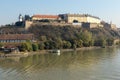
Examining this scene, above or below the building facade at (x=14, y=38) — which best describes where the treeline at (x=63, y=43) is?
below

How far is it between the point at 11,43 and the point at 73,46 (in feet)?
29.0

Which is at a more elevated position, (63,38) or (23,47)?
(63,38)

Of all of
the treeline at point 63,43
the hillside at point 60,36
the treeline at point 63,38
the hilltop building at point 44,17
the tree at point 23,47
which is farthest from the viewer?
the hilltop building at point 44,17

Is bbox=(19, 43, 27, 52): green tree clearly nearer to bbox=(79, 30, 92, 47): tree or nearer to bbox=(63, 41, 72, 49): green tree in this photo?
bbox=(63, 41, 72, 49): green tree

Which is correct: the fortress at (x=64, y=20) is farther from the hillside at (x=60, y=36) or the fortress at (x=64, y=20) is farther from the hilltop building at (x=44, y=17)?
the hillside at (x=60, y=36)

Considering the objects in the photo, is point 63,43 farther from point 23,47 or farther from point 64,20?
point 64,20

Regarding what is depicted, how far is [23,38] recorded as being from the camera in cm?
4116

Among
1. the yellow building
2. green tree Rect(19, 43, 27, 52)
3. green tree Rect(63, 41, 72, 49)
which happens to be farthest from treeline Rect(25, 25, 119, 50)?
the yellow building

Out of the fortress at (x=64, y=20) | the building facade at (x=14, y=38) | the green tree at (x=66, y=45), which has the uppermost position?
the fortress at (x=64, y=20)

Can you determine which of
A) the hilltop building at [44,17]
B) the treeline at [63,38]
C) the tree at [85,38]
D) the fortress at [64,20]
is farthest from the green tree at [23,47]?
the hilltop building at [44,17]

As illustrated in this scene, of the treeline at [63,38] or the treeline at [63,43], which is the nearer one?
the treeline at [63,43]

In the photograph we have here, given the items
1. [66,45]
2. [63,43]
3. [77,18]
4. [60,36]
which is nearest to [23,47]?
[63,43]

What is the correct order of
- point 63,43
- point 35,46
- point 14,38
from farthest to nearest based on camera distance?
point 63,43 → point 14,38 → point 35,46

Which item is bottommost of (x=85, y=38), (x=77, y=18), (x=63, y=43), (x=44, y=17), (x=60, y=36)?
(x=63, y=43)
